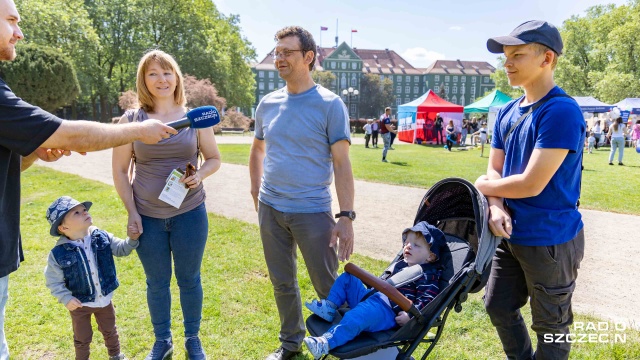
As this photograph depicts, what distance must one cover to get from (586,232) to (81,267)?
21.8 ft

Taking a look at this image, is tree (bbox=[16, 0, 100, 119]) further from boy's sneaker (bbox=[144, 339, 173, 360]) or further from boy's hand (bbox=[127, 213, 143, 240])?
boy's sneaker (bbox=[144, 339, 173, 360])

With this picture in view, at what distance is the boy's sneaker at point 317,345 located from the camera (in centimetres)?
210

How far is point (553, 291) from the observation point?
236 cm

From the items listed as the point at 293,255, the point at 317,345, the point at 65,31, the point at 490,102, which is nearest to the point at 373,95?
the point at 490,102

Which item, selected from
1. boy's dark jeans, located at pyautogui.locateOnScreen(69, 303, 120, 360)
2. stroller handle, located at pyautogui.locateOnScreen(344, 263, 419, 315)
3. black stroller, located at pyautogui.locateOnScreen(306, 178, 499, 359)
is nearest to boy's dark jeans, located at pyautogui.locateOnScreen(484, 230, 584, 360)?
black stroller, located at pyautogui.locateOnScreen(306, 178, 499, 359)

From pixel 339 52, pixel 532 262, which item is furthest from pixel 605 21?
pixel 339 52

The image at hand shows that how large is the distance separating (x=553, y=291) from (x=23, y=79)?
A: 85.4ft

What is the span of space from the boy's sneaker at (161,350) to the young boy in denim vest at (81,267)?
322 mm

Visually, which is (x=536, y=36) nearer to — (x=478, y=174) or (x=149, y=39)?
(x=478, y=174)

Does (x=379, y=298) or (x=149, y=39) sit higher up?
(x=149, y=39)

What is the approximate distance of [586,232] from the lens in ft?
20.9

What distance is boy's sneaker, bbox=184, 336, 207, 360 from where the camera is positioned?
10.4 ft

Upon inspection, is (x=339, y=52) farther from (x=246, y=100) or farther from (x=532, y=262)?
(x=532, y=262)

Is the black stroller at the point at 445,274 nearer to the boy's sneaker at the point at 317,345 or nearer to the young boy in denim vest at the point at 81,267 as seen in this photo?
the boy's sneaker at the point at 317,345
